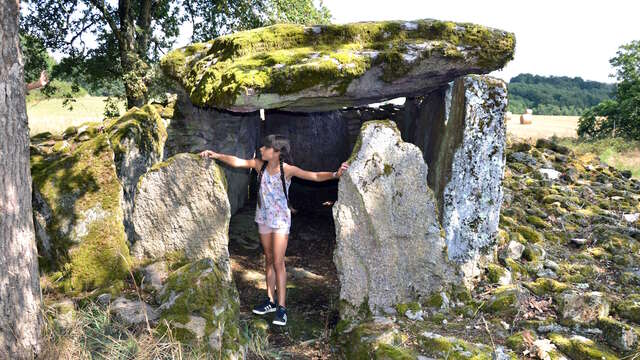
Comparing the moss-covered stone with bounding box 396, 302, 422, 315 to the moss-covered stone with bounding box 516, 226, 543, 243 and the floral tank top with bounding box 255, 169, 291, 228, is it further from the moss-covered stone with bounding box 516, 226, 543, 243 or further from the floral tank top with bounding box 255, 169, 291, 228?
the moss-covered stone with bounding box 516, 226, 543, 243

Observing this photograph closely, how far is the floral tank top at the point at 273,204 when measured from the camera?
18.1ft

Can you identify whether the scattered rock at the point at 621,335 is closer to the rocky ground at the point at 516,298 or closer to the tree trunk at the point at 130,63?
the rocky ground at the point at 516,298

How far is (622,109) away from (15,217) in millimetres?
26034

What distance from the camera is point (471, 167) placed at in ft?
20.7

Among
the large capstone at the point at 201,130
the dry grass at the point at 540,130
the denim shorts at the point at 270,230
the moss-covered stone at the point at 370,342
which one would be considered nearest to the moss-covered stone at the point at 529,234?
the moss-covered stone at the point at 370,342

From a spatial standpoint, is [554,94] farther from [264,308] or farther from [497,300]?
[264,308]

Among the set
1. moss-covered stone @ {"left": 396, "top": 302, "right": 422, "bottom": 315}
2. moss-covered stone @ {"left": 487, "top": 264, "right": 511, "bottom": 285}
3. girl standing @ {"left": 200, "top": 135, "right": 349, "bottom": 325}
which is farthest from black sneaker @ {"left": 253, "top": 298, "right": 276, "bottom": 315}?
moss-covered stone @ {"left": 487, "top": 264, "right": 511, "bottom": 285}

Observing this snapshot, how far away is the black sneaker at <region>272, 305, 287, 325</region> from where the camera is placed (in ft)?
18.0

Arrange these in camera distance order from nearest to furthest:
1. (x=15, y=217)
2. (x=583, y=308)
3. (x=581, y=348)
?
(x=15, y=217), (x=581, y=348), (x=583, y=308)

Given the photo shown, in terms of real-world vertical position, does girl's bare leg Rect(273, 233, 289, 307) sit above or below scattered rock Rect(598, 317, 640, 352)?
above

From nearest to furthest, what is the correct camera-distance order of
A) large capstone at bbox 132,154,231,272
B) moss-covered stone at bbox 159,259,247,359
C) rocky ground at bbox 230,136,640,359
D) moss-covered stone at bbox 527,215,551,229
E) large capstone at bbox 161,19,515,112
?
1. moss-covered stone at bbox 159,259,247,359
2. rocky ground at bbox 230,136,640,359
3. large capstone at bbox 132,154,231,272
4. large capstone at bbox 161,19,515,112
5. moss-covered stone at bbox 527,215,551,229

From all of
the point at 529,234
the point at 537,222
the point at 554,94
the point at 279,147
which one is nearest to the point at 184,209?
the point at 279,147

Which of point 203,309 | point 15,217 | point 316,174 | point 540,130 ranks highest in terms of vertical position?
point 316,174

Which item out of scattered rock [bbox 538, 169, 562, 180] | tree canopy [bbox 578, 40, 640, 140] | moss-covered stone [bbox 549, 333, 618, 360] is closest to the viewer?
moss-covered stone [bbox 549, 333, 618, 360]
